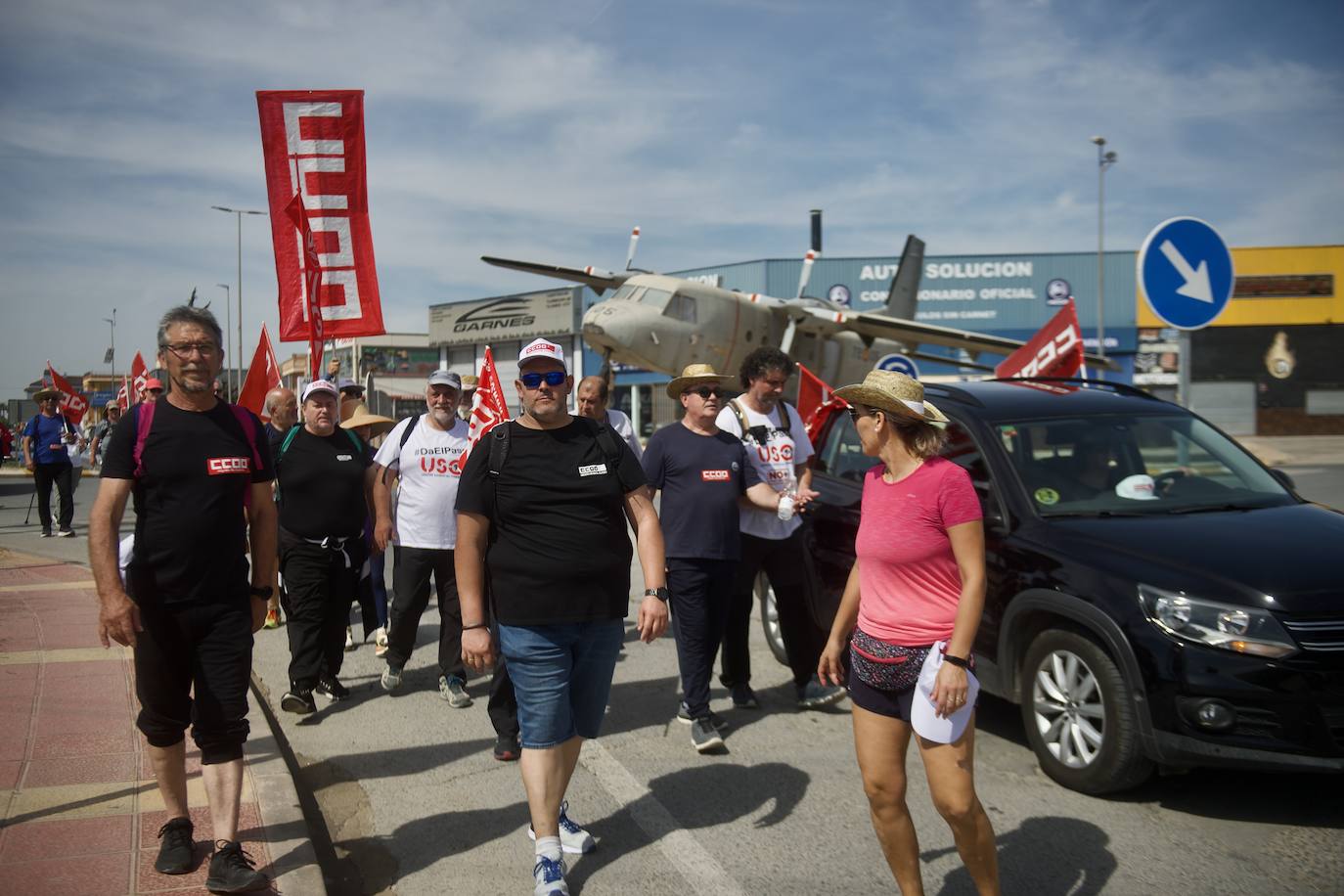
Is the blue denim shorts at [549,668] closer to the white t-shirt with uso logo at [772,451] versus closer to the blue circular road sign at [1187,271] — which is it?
the white t-shirt with uso logo at [772,451]

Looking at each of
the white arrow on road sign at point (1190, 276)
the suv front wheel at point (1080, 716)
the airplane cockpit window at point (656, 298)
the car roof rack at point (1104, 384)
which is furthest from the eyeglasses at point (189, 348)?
the airplane cockpit window at point (656, 298)

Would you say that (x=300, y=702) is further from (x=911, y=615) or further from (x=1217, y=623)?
(x=1217, y=623)

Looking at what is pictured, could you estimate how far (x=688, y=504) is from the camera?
18.0 ft

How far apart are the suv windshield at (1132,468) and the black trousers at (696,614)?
1644mm

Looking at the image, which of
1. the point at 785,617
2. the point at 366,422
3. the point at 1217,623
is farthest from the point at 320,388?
the point at 1217,623

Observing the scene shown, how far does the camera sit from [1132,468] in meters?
5.30

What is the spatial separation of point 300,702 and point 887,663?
3983 millimetres

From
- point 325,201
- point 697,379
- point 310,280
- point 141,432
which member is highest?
point 325,201

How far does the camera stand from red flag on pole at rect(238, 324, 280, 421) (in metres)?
9.36

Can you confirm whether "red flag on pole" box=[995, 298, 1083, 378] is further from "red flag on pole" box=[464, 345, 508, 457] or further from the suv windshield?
"red flag on pole" box=[464, 345, 508, 457]

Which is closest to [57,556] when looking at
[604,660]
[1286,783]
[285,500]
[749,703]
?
[285,500]

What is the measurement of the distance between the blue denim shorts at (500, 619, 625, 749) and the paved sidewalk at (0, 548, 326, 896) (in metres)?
0.89

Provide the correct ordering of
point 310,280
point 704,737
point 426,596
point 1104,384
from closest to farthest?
point 704,737
point 1104,384
point 426,596
point 310,280

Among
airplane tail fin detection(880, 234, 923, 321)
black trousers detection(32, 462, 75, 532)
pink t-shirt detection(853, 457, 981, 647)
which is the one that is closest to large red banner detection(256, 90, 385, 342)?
pink t-shirt detection(853, 457, 981, 647)
